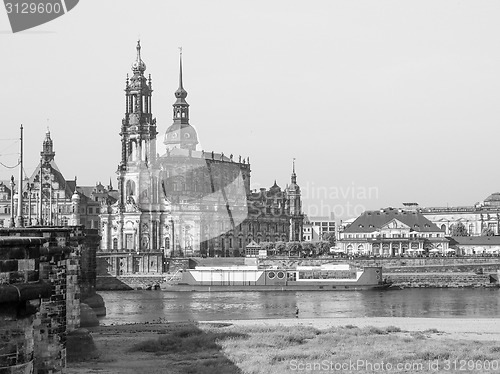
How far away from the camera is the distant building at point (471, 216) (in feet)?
554

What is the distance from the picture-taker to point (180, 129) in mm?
139375

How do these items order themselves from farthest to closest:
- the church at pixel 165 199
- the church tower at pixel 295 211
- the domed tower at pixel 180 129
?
the church tower at pixel 295 211 → the domed tower at pixel 180 129 → the church at pixel 165 199

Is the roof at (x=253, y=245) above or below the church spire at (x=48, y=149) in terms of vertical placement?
below

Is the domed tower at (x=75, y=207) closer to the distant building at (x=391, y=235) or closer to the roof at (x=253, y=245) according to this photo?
the roof at (x=253, y=245)

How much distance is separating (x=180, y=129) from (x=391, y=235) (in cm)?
3502

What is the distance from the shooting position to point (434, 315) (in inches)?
2381

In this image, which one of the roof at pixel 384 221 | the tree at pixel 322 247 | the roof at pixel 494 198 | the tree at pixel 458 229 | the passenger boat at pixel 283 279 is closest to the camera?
the passenger boat at pixel 283 279

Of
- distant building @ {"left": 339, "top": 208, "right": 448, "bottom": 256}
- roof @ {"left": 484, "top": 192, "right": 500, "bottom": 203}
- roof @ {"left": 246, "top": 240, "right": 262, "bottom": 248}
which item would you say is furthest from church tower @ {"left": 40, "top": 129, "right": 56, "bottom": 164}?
roof @ {"left": 484, "top": 192, "right": 500, "bottom": 203}

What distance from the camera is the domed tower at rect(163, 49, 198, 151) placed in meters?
139

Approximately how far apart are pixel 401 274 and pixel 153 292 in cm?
2882

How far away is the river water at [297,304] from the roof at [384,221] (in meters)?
41.9

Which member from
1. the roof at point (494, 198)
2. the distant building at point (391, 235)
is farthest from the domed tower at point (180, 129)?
the roof at point (494, 198)

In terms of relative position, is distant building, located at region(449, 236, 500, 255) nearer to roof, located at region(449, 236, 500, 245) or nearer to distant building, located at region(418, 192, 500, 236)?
roof, located at region(449, 236, 500, 245)

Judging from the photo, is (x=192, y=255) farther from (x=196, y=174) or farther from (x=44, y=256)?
(x=44, y=256)
